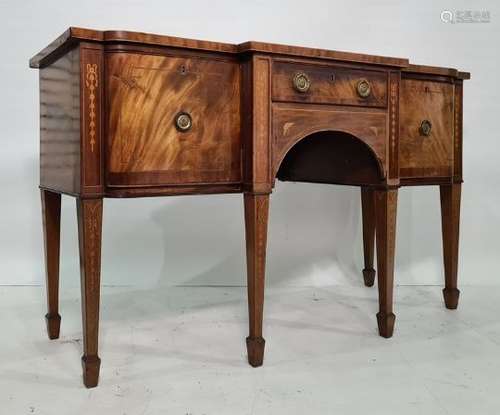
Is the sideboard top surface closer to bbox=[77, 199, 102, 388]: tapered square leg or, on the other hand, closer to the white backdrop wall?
bbox=[77, 199, 102, 388]: tapered square leg

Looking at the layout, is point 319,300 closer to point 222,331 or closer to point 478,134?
point 222,331

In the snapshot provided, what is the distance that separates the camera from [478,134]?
11.0 ft

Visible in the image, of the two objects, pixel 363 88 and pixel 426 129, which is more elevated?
pixel 363 88

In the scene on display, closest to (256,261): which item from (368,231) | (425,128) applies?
(425,128)

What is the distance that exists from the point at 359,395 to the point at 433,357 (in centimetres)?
44

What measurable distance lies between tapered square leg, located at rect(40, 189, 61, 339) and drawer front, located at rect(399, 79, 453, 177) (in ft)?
4.29

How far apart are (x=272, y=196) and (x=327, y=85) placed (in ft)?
4.43

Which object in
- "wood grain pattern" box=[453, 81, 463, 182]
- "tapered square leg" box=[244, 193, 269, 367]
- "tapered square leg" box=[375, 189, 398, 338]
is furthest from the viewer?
"wood grain pattern" box=[453, 81, 463, 182]

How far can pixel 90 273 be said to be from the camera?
1771mm

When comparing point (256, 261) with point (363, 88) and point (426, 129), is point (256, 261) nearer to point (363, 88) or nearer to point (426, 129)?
point (363, 88)

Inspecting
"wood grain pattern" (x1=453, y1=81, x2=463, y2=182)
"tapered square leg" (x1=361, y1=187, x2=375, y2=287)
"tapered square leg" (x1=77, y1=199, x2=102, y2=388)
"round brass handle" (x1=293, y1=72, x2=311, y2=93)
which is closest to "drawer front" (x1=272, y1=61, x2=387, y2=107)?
"round brass handle" (x1=293, y1=72, x2=311, y2=93)

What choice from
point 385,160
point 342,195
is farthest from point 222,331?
point 342,195

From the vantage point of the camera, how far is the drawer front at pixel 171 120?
1749 millimetres

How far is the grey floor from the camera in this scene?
5.57 ft
